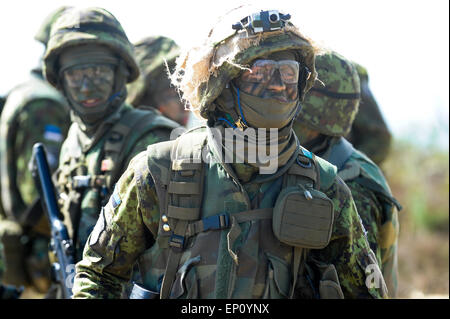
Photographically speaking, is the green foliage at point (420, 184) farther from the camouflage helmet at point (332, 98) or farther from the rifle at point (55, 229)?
the rifle at point (55, 229)

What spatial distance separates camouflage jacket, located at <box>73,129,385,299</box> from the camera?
11.0 feet

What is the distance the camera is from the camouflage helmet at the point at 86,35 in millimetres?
5965

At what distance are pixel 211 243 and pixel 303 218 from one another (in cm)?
45

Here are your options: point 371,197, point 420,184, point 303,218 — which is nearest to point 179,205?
point 303,218

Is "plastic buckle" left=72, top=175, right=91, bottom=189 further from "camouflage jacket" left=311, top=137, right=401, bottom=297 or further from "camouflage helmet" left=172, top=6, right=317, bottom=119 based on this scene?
"camouflage helmet" left=172, top=6, right=317, bottom=119

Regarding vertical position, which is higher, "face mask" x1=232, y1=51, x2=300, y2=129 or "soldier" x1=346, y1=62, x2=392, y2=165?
"face mask" x1=232, y1=51, x2=300, y2=129

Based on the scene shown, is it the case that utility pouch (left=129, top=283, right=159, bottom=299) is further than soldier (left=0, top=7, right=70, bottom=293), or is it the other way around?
soldier (left=0, top=7, right=70, bottom=293)

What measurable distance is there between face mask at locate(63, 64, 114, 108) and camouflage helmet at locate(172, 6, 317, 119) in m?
2.25

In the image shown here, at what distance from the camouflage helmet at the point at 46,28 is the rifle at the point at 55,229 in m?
3.08

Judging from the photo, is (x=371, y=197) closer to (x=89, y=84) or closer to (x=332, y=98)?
(x=332, y=98)

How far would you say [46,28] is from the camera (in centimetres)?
877

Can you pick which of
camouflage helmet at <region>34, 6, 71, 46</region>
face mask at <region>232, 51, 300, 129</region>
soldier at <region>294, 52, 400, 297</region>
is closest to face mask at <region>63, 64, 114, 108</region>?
soldier at <region>294, 52, 400, 297</region>

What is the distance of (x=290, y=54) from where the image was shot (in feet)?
11.6
